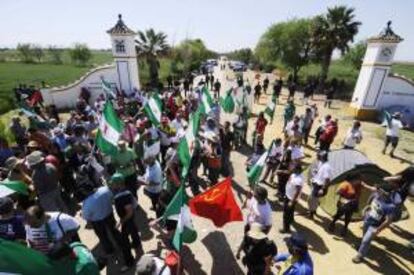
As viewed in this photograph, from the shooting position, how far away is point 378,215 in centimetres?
563

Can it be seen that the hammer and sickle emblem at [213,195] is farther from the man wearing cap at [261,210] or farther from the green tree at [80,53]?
the green tree at [80,53]

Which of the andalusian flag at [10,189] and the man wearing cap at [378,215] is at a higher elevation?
the andalusian flag at [10,189]

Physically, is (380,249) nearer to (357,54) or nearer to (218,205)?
(218,205)

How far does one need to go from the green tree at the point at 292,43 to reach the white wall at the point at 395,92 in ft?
50.0

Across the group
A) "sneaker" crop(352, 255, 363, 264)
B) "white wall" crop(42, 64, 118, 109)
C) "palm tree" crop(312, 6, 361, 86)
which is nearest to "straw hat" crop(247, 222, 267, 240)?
"sneaker" crop(352, 255, 363, 264)

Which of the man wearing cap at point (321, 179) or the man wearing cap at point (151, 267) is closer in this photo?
the man wearing cap at point (151, 267)

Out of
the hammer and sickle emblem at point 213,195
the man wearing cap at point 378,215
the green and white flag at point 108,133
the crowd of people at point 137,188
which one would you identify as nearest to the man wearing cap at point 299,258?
the crowd of people at point 137,188

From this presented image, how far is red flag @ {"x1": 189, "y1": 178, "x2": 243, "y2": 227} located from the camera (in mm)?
4898

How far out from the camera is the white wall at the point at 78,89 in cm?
1739

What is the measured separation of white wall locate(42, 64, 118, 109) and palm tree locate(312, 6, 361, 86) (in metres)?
20.4

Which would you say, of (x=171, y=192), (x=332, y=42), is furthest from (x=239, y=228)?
(x=332, y=42)

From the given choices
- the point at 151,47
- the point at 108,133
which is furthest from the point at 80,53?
the point at 108,133

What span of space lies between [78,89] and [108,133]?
13.0 m

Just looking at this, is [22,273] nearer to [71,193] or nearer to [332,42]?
[71,193]
